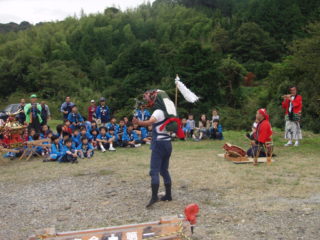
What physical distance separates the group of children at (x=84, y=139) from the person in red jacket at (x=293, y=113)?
4733 mm

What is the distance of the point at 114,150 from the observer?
461 inches

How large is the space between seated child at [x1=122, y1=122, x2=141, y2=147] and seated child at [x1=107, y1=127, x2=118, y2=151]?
0.26 meters

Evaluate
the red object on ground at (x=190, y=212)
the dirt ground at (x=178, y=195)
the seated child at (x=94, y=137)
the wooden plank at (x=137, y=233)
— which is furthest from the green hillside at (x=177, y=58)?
the wooden plank at (x=137, y=233)

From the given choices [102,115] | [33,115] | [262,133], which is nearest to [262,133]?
[262,133]

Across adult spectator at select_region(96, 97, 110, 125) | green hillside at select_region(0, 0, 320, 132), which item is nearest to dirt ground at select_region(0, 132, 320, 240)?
adult spectator at select_region(96, 97, 110, 125)

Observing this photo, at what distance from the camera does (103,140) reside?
1177 cm

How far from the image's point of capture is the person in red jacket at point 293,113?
1113 cm

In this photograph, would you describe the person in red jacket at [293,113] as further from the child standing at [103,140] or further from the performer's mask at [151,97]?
the performer's mask at [151,97]

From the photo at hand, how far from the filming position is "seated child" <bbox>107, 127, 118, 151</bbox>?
11.8 m

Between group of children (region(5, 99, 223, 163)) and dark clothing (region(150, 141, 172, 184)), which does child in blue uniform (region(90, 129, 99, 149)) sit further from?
dark clothing (region(150, 141, 172, 184))

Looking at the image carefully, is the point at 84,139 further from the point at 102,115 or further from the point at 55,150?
the point at 102,115

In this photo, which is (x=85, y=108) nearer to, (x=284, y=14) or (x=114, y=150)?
(x=114, y=150)

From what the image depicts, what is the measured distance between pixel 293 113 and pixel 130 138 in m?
5.24

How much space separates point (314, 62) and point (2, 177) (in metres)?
11.7
